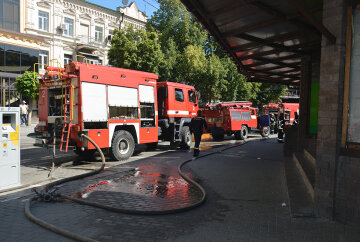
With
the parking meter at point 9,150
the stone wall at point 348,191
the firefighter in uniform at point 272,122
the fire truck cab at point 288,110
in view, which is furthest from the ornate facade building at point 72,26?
the stone wall at point 348,191

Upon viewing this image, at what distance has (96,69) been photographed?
8898mm

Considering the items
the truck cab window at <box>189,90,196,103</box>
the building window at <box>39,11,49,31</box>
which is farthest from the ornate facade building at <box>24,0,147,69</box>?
the truck cab window at <box>189,90,196,103</box>

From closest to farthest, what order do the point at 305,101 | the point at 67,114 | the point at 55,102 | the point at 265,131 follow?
the point at 67,114 < the point at 305,101 < the point at 55,102 < the point at 265,131

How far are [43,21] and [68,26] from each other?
2.41 meters

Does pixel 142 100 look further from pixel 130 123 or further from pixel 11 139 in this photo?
pixel 11 139

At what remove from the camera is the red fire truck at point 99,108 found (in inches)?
332

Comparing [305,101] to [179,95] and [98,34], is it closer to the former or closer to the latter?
[179,95]

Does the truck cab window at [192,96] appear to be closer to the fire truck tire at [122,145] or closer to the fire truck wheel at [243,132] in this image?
the fire truck tire at [122,145]

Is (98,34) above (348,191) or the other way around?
above

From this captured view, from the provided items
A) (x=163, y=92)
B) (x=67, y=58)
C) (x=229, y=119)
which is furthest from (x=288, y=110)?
(x=67, y=58)

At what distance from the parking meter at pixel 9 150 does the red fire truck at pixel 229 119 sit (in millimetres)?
12516

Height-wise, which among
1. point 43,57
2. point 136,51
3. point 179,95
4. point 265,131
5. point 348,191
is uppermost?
point 43,57

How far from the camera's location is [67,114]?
28.3 feet

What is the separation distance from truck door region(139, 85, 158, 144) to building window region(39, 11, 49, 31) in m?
20.8
